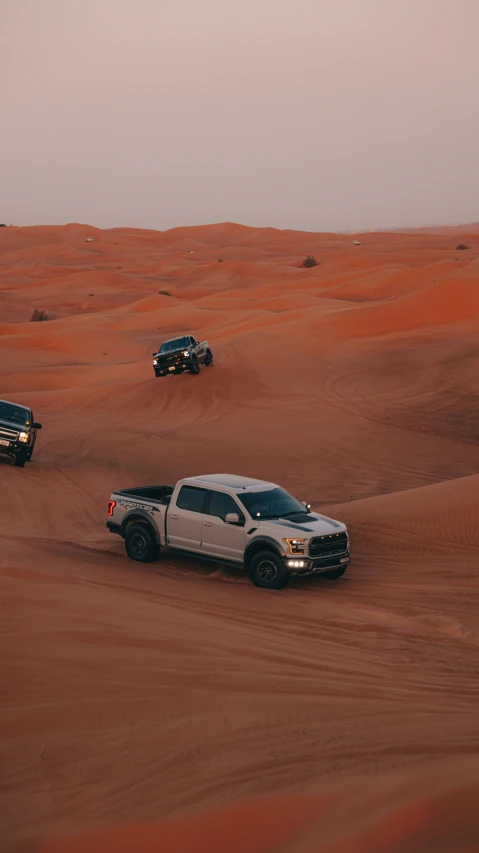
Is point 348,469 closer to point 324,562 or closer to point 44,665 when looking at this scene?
point 324,562

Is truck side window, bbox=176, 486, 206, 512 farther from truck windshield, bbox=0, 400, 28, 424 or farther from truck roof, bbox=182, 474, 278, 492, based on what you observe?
truck windshield, bbox=0, 400, 28, 424

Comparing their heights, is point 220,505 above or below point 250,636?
above

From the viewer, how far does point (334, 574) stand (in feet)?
44.7

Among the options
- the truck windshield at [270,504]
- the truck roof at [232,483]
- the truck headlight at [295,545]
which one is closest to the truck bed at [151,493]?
the truck roof at [232,483]

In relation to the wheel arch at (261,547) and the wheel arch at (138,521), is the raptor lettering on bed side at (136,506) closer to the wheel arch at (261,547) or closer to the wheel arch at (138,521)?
the wheel arch at (138,521)

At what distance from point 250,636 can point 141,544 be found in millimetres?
4475

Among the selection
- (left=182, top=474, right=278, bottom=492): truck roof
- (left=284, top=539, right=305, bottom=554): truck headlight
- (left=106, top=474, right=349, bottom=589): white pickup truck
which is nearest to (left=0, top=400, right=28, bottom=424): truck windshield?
(left=106, top=474, right=349, bottom=589): white pickup truck

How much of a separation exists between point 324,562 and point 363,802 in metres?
7.63

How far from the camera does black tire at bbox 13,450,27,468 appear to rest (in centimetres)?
2267

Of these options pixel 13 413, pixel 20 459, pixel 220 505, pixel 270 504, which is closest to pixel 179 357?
pixel 13 413

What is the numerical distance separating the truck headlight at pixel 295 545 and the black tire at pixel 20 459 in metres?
11.3

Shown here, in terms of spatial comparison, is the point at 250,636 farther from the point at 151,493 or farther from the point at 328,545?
the point at 151,493

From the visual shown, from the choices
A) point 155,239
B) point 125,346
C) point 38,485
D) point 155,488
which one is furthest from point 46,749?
point 155,239

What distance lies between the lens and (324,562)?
13.1 metres
